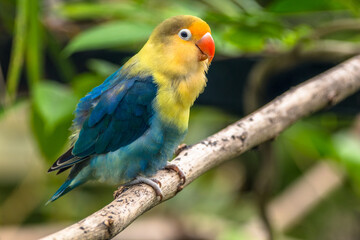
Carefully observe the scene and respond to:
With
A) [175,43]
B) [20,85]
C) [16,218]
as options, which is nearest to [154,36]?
[175,43]

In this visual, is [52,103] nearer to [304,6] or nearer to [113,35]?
[113,35]

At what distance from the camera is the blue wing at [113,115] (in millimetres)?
1102

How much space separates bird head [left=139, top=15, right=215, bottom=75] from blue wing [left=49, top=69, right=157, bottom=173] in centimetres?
5

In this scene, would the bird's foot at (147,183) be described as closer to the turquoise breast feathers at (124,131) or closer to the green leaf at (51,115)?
the turquoise breast feathers at (124,131)

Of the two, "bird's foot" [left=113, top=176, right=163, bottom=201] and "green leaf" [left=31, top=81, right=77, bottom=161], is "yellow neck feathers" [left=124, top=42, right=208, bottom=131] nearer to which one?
"bird's foot" [left=113, top=176, right=163, bottom=201]

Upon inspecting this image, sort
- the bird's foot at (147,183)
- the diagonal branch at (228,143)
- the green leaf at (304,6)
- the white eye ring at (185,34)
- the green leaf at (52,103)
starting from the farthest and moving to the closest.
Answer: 1. the green leaf at (304,6)
2. the green leaf at (52,103)
3. the white eye ring at (185,34)
4. the bird's foot at (147,183)
5. the diagonal branch at (228,143)

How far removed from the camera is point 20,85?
6.28ft

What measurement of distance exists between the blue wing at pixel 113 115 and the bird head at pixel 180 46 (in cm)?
5

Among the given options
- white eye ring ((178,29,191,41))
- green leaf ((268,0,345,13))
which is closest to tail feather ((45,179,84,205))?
white eye ring ((178,29,191,41))

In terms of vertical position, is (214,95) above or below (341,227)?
above

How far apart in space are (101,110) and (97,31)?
43 centimetres

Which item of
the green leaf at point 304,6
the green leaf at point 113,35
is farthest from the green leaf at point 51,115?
the green leaf at point 304,6

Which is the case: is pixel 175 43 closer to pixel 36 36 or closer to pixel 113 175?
pixel 113 175

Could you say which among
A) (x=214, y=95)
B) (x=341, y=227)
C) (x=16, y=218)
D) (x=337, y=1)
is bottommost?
(x=341, y=227)
